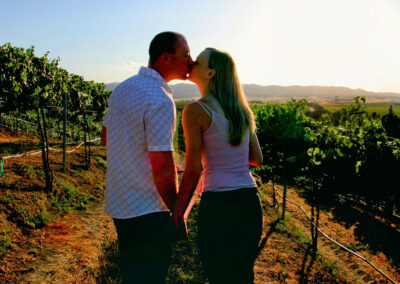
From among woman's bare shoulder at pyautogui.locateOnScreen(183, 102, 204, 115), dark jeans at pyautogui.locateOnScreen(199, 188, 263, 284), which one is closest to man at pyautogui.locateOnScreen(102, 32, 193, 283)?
woman's bare shoulder at pyautogui.locateOnScreen(183, 102, 204, 115)

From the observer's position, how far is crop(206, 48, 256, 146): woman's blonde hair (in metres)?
1.64

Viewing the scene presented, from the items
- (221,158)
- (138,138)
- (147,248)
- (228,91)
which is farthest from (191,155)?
(147,248)

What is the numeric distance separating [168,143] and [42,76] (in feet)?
21.3

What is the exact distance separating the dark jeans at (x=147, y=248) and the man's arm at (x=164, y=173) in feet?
0.41

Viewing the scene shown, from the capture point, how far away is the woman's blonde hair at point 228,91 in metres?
1.64

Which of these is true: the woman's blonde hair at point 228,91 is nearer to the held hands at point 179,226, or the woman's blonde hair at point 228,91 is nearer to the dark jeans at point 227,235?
the dark jeans at point 227,235

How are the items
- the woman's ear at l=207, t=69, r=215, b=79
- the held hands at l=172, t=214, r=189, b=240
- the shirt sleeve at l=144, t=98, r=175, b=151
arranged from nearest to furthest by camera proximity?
1. the shirt sleeve at l=144, t=98, r=175, b=151
2. the held hands at l=172, t=214, r=189, b=240
3. the woman's ear at l=207, t=69, r=215, b=79

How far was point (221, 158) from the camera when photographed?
1.63m

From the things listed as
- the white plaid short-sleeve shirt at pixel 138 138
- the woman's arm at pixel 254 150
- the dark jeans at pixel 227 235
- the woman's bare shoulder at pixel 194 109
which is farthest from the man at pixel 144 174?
the woman's arm at pixel 254 150

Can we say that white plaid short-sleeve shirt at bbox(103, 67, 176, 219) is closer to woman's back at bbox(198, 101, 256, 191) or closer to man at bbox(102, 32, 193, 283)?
man at bbox(102, 32, 193, 283)

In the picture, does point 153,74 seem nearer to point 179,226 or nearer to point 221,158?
point 221,158

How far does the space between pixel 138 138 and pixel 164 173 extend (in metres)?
0.23

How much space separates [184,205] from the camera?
1543 mm

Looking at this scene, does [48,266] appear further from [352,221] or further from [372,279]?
[352,221]
